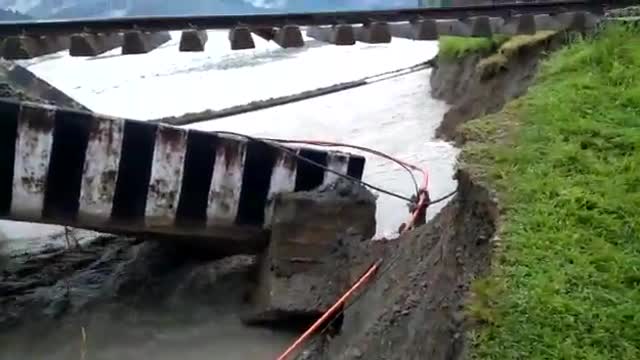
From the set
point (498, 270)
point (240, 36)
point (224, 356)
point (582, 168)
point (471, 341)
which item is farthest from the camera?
point (240, 36)

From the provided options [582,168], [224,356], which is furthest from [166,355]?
[582,168]

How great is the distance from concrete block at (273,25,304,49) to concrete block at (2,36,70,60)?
221cm

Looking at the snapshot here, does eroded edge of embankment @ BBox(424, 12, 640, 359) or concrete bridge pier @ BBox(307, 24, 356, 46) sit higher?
concrete bridge pier @ BBox(307, 24, 356, 46)

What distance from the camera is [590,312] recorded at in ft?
12.3

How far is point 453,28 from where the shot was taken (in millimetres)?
10422

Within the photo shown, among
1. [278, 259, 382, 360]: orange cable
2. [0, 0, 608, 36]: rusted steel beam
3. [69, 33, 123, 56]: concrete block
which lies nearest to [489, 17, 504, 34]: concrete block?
[0, 0, 608, 36]: rusted steel beam

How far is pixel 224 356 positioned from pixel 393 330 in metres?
2.34

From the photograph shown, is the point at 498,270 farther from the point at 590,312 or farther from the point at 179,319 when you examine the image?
the point at 179,319

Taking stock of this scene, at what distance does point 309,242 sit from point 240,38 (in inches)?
119

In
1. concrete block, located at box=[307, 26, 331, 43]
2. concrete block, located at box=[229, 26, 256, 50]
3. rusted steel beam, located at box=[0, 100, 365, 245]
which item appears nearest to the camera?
rusted steel beam, located at box=[0, 100, 365, 245]

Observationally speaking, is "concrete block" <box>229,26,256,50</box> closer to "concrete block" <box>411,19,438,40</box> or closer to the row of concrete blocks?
the row of concrete blocks

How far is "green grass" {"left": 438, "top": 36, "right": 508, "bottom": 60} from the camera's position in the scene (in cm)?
1348

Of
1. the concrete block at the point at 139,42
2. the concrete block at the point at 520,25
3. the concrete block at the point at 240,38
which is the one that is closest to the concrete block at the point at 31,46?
the concrete block at the point at 139,42

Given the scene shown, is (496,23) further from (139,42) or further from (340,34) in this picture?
(139,42)
